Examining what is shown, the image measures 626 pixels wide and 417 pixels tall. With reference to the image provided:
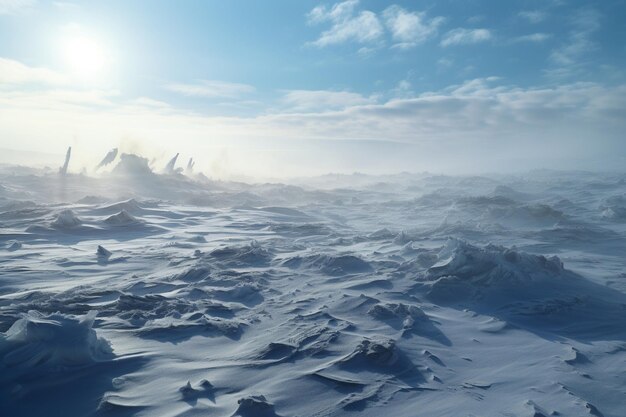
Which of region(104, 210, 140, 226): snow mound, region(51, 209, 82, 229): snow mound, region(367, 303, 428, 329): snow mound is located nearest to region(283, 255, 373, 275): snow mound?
region(367, 303, 428, 329): snow mound

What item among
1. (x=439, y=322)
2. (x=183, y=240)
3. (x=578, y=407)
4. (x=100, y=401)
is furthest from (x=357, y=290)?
(x=183, y=240)

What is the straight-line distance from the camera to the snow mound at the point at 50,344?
17.3ft

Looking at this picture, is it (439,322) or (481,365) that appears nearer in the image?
(481,365)

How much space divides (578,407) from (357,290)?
5.32 metres

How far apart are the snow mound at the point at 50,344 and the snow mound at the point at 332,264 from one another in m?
6.54

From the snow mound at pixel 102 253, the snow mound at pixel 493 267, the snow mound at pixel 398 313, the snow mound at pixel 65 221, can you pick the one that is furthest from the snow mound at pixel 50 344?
the snow mound at pixel 65 221

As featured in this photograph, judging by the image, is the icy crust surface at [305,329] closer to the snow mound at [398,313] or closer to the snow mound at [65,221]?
the snow mound at [398,313]

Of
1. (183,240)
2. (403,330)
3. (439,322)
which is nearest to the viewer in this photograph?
(403,330)

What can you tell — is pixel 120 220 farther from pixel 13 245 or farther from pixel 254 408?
pixel 254 408

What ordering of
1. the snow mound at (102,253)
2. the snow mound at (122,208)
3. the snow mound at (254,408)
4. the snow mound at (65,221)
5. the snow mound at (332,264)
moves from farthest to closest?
1. the snow mound at (122,208)
2. the snow mound at (65,221)
3. the snow mound at (102,253)
4. the snow mound at (332,264)
5. the snow mound at (254,408)

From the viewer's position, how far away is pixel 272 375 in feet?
17.7

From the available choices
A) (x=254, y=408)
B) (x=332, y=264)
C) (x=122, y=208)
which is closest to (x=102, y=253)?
(x=332, y=264)

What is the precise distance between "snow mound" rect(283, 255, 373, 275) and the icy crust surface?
3.1 inches

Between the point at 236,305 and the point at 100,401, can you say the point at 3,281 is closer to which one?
the point at 236,305
